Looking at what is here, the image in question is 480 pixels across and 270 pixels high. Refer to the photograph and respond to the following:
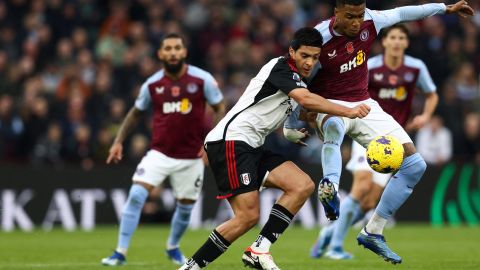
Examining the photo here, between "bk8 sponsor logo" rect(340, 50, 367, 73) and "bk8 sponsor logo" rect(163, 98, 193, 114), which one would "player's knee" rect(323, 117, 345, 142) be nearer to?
"bk8 sponsor logo" rect(340, 50, 367, 73)

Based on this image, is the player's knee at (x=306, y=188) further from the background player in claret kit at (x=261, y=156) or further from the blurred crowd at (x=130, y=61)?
the blurred crowd at (x=130, y=61)

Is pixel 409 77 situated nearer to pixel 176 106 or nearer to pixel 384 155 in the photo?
pixel 176 106

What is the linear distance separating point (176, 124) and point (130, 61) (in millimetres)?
8075

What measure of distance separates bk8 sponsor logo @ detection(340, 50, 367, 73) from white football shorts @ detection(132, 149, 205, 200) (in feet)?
11.4

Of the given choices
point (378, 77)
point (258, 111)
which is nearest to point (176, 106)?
point (378, 77)

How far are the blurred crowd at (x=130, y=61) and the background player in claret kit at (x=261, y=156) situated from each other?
951 cm

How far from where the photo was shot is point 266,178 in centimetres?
952

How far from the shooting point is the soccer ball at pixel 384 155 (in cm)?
956

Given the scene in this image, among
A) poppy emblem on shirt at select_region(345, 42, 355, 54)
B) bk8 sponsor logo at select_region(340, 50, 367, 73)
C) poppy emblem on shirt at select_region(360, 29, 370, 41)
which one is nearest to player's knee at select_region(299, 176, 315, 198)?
bk8 sponsor logo at select_region(340, 50, 367, 73)

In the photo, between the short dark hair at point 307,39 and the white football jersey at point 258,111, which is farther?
the white football jersey at point 258,111

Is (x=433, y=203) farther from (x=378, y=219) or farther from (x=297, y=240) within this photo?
(x=378, y=219)

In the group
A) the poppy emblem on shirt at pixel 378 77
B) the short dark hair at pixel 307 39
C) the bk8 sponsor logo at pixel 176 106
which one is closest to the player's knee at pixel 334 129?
the short dark hair at pixel 307 39

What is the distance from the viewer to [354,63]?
10.2 meters

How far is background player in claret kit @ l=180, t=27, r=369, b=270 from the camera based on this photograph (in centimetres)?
930
